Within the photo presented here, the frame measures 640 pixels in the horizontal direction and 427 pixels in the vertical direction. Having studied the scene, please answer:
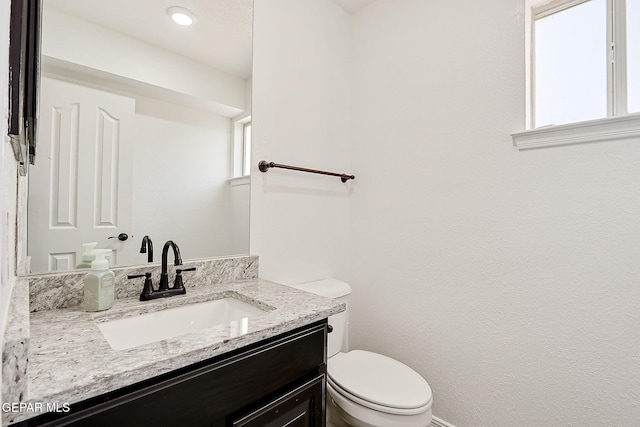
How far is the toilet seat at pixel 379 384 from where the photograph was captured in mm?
1140

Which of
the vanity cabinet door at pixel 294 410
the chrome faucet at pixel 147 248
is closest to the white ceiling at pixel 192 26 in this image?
the chrome faucet at pixel 147 248

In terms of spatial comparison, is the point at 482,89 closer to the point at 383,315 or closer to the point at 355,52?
the point at 355,52

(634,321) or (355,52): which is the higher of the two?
(355,52)

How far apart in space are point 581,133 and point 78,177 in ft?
5.88

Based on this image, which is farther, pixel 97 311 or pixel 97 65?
pixel 97 65

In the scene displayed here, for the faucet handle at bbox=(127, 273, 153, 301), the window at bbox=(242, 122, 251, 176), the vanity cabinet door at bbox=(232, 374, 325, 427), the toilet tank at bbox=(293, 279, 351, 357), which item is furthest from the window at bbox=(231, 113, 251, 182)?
the vanity cabinet door at bbox=(232, 374, 325, 427)

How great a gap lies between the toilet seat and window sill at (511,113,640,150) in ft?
3.56

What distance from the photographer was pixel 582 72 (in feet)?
4.05

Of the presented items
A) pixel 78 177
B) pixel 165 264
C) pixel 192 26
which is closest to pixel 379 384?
pixel 165 264

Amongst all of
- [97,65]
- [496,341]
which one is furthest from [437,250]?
[97,65]

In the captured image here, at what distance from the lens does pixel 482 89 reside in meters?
1.38

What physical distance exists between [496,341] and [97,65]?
189 centimetres

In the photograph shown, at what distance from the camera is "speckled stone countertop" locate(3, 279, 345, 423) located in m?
0.54

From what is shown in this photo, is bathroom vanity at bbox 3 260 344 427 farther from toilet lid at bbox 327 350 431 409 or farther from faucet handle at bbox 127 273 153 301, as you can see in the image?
toilet lid at bbox 327 350 431 409
